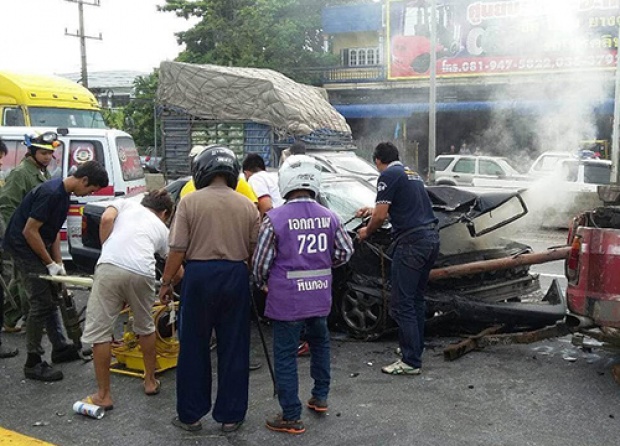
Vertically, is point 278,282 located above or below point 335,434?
above

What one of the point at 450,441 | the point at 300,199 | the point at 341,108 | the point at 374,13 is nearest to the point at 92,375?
the point at 300,199

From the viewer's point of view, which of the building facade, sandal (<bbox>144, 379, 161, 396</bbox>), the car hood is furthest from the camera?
the building facade

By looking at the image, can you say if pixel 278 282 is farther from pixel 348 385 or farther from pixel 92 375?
pixel 92 375

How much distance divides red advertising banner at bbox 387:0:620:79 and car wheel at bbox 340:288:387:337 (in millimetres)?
18608

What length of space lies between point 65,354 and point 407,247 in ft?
9.40

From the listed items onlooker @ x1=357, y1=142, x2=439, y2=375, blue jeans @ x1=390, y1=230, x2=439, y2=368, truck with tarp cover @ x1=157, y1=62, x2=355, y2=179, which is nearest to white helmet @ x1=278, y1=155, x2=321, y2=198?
onlooker @ x1=357, y1=142, x2=439, y2=375

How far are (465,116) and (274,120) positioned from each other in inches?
479

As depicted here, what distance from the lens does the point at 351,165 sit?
13.0 metres

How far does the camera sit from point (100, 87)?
4756 cm

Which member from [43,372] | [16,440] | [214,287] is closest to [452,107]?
[43,372]

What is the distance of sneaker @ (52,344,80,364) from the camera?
545 centimetres

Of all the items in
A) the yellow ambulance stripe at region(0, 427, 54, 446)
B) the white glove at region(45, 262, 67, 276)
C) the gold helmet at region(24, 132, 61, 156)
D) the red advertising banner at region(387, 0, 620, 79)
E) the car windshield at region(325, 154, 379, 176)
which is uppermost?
the red advertising banner at region(387, 0, 620, 79)

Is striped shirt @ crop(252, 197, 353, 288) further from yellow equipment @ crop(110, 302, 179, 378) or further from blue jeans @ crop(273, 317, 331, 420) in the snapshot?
yellow equipment @ crop(110, 302, 179, 378)

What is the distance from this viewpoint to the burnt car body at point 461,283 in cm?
555
